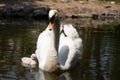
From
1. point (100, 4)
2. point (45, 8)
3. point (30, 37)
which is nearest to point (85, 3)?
point (100, 4)

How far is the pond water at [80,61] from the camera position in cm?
1448

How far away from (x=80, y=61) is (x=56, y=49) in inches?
81.1

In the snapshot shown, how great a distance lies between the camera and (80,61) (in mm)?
16969

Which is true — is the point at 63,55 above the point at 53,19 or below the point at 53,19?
below

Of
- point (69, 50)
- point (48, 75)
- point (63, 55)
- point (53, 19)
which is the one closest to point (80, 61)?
point (69, 50)

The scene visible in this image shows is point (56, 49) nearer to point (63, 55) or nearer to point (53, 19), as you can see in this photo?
point (63, 55)

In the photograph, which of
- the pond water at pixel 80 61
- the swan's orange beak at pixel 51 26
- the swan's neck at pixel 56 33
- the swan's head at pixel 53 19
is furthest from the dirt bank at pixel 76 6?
the swan's orange beak at pixel 51 26

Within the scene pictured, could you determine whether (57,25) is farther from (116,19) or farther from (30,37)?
(116,19)

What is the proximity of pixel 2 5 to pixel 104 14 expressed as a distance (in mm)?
8915

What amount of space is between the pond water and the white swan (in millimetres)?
296

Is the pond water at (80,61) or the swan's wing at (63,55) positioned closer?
the pond water at (80,61)

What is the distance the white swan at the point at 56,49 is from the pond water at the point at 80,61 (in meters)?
0.30

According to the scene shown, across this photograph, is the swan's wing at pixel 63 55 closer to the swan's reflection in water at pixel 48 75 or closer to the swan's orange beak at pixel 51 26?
the swan's reflection in water at pixel 48 75

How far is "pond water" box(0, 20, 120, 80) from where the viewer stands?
14484mm
